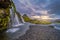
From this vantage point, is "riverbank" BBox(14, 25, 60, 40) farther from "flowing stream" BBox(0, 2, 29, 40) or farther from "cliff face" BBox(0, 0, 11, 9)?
"cliff face" BBox(0, 0, 11, 9)

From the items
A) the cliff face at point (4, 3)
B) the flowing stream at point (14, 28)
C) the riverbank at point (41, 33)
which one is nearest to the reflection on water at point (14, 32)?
the flowing stream at point (14, 28)

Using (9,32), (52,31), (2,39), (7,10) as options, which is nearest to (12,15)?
(7,10)

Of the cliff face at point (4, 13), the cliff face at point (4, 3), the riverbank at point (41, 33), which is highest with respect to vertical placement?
the cliff face at point (4, 3)

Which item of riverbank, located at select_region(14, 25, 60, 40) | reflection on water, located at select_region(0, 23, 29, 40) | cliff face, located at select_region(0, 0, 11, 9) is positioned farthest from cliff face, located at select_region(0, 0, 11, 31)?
riverbank, located at select_region(14, 25, 60, 40)

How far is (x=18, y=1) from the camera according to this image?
10.0ft

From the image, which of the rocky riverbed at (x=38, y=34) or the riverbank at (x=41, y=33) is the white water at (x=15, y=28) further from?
the riverbank at (x=41, y=33)

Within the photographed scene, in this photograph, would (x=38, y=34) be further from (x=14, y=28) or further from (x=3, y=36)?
(x=3, y=36)

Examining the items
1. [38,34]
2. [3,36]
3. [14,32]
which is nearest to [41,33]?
[38,34]

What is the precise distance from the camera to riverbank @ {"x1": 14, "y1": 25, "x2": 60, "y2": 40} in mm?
2621

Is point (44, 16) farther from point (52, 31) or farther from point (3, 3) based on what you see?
point (3, 3)

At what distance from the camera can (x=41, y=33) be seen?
278cm

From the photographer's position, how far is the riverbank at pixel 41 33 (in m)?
2.62

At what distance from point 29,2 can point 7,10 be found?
1.68 ft

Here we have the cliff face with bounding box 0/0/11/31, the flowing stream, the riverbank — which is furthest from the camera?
the cliff face with bounding box 0/0/11/31
